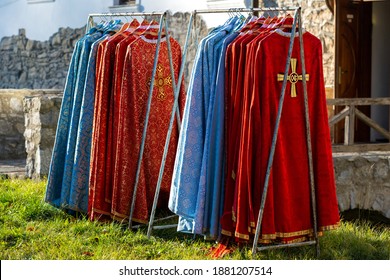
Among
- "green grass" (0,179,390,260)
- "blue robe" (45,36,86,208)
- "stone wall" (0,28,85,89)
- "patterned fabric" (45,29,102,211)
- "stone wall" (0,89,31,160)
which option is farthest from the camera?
"stone wall" (0,28,85,89)

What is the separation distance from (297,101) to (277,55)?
29 cm

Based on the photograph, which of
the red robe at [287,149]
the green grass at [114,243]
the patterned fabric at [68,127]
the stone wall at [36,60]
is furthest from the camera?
the stone wall at [36,60]

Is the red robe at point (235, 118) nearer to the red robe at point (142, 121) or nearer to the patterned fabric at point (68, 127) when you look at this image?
the red robe at point (142, 121)

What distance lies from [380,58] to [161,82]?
620cm

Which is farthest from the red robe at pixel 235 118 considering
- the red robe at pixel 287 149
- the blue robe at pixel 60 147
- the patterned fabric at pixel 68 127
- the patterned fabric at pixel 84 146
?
the blue robe at pixel 60 147

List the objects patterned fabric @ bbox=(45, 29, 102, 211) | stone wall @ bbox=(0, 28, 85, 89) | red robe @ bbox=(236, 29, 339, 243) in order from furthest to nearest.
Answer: stone wall @ bbox=(0, 28, 85, 89) < patterned fabric @ bbox=(45, 29, 102, 211) < red robe @ bbox=(236, 29, 339, 243)

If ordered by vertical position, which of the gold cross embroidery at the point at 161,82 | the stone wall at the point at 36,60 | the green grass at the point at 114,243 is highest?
the stone wall at the point at 36,60

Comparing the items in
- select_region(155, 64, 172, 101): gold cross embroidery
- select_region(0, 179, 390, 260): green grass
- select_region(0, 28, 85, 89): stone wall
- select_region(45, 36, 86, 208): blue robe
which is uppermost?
select_region(0, 28, 85, 89): stone wall

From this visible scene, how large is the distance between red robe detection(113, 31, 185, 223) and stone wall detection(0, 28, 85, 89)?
8327 mm

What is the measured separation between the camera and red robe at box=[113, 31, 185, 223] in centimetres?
591

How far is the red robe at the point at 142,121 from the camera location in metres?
5.91

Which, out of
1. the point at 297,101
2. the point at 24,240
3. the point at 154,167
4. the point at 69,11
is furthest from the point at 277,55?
the point at 69,11

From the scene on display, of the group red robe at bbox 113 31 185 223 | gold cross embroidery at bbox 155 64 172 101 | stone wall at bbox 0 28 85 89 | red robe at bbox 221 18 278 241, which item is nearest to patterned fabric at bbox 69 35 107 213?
red robe at bbox 113 31 185 223

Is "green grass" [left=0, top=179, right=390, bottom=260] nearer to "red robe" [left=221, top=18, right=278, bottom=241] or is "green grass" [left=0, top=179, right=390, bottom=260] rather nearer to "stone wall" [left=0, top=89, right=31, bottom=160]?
"red robe" [left=221, top=18, right=278, bottom=241]
